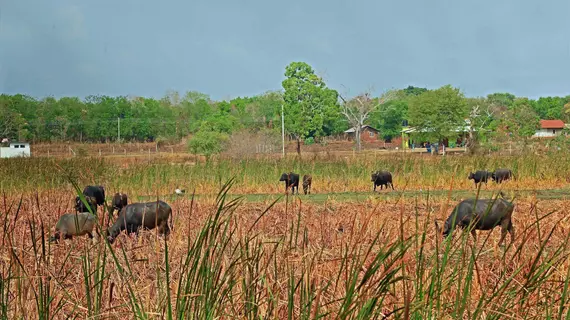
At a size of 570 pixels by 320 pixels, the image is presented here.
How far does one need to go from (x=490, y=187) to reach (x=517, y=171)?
8.19 feet

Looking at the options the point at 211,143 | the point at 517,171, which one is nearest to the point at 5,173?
the point at 517,171

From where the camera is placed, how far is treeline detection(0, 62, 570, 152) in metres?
53.6

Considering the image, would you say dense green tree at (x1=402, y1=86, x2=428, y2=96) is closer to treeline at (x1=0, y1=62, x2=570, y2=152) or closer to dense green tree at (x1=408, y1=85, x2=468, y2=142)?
treeline at (x1=0, y1=62, x2=570, y2=152)

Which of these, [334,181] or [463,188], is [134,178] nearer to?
[334,181]

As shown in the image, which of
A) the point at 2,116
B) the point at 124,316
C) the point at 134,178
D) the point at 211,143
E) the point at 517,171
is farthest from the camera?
the point at 2,116

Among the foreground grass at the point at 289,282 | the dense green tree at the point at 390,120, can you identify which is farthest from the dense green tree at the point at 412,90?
the foreground grass at the point at 289,282

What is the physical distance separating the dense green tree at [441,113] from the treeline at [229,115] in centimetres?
8

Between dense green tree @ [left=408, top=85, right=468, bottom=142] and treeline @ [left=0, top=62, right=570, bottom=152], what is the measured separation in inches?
3.2

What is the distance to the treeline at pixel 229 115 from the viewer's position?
53594mm

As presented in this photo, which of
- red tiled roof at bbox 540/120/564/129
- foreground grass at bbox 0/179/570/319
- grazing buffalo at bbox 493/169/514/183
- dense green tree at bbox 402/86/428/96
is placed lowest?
grazing buffalo at bbox 493/169/514/183

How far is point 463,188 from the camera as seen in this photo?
1620cm

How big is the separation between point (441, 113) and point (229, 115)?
1865 centimetres

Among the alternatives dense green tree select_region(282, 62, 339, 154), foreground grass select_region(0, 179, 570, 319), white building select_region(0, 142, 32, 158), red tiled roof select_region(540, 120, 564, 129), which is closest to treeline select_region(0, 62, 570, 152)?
dense green tree select_region(282, 62, 339, 154)

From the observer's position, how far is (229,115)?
196ft
